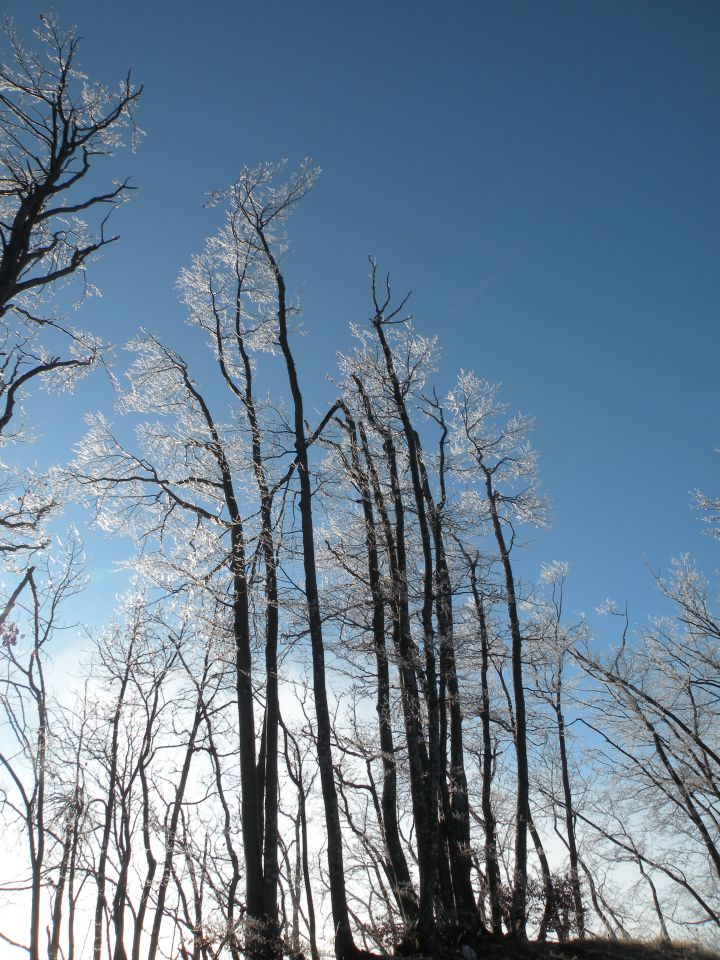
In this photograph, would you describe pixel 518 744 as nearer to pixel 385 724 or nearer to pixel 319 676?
pixel 385 724

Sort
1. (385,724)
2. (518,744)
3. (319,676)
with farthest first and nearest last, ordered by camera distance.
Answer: (518,744) → (385,724) → (319,676)

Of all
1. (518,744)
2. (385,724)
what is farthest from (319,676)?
(518,744)

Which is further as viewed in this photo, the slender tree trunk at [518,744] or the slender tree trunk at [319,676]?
the slender tree trunk at [518,744]

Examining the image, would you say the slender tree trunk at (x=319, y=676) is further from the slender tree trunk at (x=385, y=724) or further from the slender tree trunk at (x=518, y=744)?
the slender tree trunk at (x=518, y=744)

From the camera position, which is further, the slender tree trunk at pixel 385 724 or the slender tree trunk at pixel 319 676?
the slender tree trunk at pixel 385 724

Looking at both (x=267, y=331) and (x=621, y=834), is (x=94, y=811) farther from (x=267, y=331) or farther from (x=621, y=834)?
(x=621, y=834)

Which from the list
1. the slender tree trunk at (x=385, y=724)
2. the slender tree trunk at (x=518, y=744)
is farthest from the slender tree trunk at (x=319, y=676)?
the slender tree trunk at (x=518, y=744)

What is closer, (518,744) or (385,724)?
(385,724)

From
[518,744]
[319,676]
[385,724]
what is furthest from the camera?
[518,744]

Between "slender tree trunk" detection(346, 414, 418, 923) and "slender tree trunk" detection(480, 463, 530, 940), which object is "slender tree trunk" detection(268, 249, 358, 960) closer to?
"slender tree trunk" detection(346, 414, 418, 923)

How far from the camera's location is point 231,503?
38.6ft

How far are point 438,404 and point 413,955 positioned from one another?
953 cm

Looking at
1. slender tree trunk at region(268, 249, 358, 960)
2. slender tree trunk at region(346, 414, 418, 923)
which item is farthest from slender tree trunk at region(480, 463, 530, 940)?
slender tree trunk at region(268, 249, 358, 960)

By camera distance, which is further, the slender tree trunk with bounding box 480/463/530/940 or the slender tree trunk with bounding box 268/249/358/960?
the slender tree trunk with bounding box 480/463/530/940
